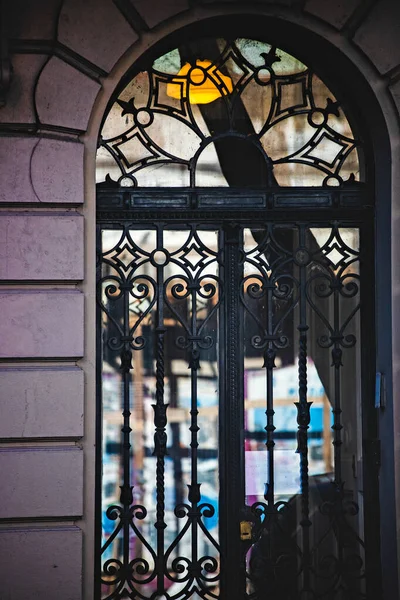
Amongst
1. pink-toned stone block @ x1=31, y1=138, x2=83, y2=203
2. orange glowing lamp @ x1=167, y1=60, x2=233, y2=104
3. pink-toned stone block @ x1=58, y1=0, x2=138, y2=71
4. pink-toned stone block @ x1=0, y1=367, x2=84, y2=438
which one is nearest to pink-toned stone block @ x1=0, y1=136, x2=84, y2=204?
pink-toned stone block @ x1=31, y1=138, x2=83, y2=203

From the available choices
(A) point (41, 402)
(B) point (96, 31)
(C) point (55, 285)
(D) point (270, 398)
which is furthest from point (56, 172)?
(D) point (270, 398)

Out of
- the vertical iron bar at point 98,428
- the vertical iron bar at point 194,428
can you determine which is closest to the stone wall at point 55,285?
the vertical iron bar at point 98,428

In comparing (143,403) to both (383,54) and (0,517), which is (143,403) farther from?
(383,54)

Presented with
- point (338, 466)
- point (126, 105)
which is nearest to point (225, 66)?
point (126, 105)

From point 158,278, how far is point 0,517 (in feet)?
6.20

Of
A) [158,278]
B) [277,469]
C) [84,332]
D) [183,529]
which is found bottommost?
[183,529]

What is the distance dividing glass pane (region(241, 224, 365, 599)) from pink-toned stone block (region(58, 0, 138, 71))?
60.2 inches

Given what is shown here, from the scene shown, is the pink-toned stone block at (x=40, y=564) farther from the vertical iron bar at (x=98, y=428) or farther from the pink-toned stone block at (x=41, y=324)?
the pink-toned stone block at (x=41, y=324)

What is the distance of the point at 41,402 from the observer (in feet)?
17.7

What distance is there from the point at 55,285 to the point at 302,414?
6.31 feet

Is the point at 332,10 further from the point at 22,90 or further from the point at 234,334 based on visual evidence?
the point at 234,334

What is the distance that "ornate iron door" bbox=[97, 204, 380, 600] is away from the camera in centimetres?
576

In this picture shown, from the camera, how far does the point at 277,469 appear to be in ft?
19.2

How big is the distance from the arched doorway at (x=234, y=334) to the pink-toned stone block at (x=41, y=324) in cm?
39
